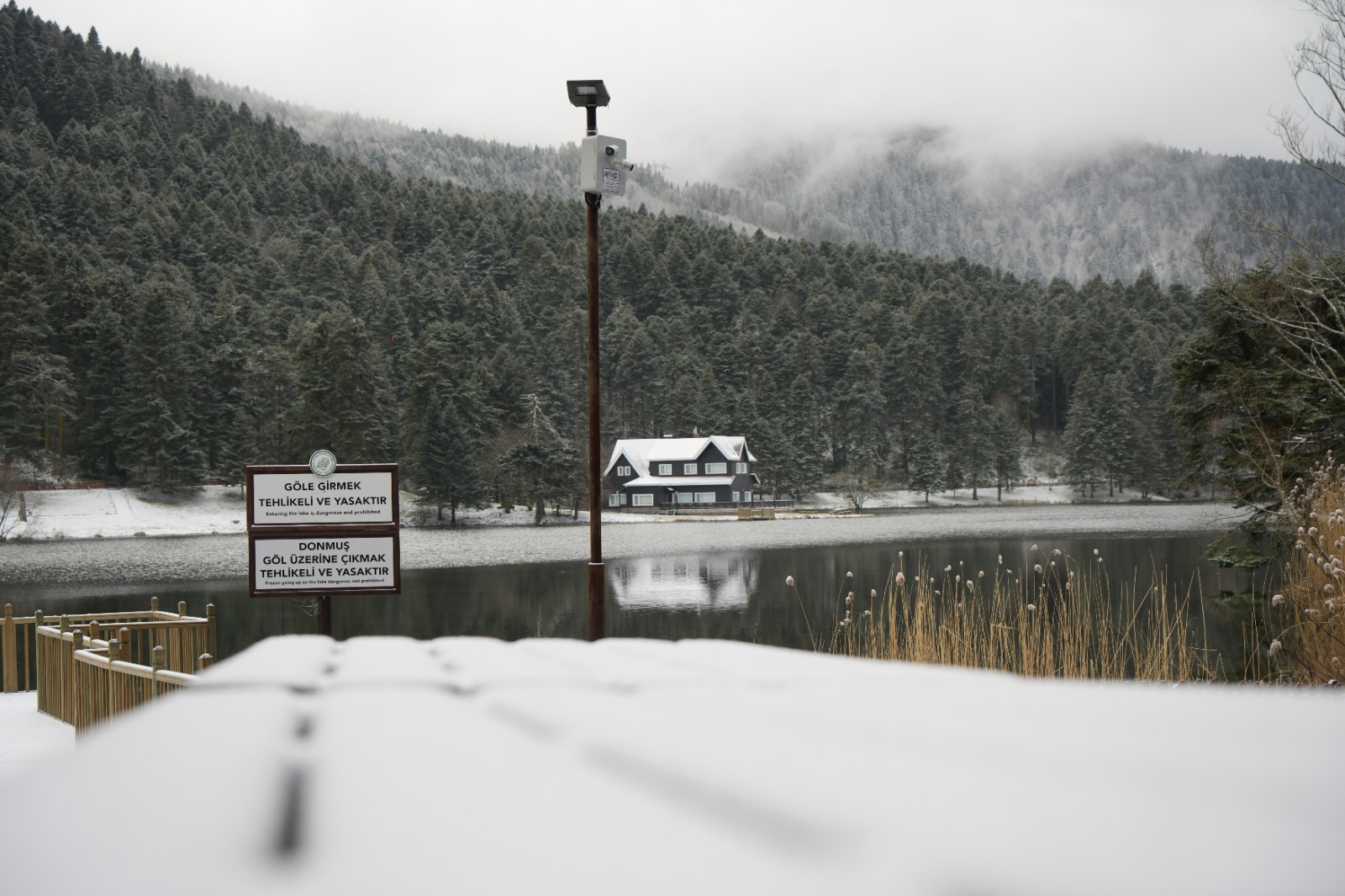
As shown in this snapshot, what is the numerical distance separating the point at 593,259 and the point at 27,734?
17.6 feet

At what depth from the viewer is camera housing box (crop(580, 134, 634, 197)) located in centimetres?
679

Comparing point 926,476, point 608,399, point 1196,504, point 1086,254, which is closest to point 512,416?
point 608,399

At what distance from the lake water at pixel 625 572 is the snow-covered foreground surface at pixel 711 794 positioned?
496 inches

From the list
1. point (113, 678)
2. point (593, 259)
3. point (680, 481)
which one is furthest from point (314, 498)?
point (680, 481)

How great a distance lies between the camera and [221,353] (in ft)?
164

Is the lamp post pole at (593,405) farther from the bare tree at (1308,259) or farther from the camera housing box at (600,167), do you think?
the bare tree at (1308,259)

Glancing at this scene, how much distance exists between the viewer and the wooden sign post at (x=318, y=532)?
299 inches

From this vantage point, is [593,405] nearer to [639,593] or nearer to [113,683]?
[113,683]

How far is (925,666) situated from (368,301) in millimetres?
72234

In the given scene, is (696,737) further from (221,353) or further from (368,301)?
(368,301)

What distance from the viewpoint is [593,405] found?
7453 millimetres

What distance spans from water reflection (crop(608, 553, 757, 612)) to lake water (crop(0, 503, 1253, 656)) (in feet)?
0.26

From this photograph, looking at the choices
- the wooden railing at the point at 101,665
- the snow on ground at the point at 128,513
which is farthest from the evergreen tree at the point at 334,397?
the wooden railing at the point at 101,665

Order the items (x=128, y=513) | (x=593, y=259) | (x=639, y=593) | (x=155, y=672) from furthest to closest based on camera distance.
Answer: (x=128, y=513) < (x=639, y=593) < (x=593, y=259) < (x=155, y=672)
